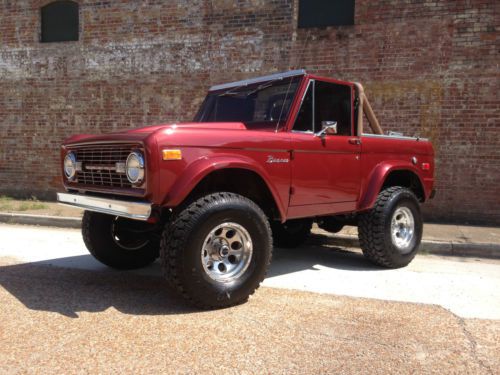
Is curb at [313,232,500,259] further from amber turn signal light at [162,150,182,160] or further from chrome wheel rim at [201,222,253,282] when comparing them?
amber turn signal light at [162,150,182,160]

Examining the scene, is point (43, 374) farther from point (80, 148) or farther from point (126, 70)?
point (126, 70)

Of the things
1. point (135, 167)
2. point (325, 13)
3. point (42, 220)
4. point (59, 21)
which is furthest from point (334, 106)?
point (59, 21)

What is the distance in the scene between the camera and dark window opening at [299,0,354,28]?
8.12 meters

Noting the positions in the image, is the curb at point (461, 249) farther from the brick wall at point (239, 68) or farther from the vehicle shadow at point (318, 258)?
the brick wall at point (239, 68)

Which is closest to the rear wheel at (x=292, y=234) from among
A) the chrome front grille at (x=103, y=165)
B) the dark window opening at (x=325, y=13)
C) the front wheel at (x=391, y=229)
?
the front wheel at (x=391, y=229)

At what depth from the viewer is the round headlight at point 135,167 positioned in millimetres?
3340

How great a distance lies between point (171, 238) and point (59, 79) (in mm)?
7688

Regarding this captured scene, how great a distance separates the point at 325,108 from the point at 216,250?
1.98 meters

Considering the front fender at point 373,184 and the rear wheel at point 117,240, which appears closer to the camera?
the rear wheel at point 117,240

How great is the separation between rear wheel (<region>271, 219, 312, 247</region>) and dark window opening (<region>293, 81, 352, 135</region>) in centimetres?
150

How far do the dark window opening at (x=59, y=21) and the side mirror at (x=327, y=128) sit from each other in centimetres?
742

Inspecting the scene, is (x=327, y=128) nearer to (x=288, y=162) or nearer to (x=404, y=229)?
(x=288, y=162)

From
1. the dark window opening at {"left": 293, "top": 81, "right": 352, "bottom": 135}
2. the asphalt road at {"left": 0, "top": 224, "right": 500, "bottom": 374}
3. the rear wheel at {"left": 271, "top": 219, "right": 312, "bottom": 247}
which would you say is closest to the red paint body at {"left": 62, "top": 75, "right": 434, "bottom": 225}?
the dark window opening at {"left": 293, "top": 81, "right": 352, "bottom": 135}

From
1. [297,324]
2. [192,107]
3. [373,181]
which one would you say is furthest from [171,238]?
[192,107]
